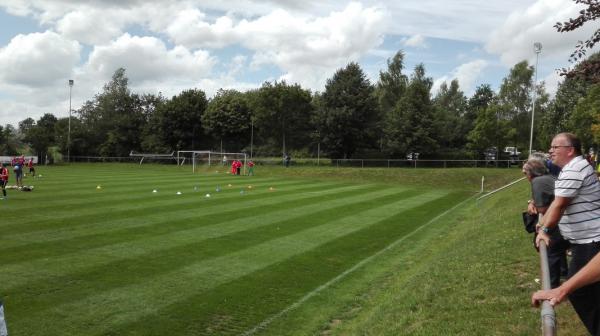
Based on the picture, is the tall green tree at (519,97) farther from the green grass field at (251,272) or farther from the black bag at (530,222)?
the black bag at (530,222)

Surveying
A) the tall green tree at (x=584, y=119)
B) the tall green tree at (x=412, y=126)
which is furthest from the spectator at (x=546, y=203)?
the tall green tree at (x=412, y=126)

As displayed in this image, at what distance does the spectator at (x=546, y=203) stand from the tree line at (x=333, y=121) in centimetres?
3327

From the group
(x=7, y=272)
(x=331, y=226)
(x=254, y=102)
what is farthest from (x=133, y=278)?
(x=254, y=102)

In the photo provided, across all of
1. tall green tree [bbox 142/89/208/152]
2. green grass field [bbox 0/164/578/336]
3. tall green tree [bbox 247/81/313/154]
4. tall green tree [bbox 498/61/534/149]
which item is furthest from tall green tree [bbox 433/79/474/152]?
green grass field [bbox 0/164/578/336]

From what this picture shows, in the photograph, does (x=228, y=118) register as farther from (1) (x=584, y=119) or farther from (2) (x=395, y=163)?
(1) (x=584, y=119)

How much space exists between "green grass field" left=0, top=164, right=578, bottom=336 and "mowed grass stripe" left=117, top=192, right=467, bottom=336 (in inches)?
1.2

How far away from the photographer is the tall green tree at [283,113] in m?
59.7

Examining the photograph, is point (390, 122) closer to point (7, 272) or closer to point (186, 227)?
point (186, 227)

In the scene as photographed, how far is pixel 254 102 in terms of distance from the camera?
62062 millimetres

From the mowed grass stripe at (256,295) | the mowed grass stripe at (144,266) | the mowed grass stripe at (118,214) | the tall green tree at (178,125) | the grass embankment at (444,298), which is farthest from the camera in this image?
the tall green tree at (178,125)

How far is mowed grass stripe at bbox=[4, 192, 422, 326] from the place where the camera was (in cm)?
785

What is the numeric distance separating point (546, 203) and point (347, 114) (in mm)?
48341

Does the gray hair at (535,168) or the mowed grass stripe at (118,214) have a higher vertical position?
the gray hair at (535,168)

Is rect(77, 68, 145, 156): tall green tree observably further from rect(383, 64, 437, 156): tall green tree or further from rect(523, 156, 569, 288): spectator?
rect(523, 156, 569, 288): spectator
